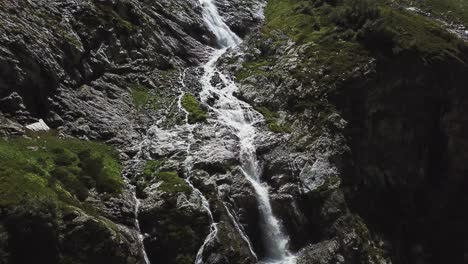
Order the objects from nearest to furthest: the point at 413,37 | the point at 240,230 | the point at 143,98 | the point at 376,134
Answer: the point at 240,230 < the point at 376,134 < the point at 143,98 < the point at 413,37

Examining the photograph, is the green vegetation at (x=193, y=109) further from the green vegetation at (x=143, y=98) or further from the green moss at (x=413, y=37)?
the green moss at (x=413, y=37)

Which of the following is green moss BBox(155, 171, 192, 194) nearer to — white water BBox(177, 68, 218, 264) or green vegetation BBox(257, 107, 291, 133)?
white water BBox(177, 68, 218, 264)

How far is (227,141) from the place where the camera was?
40.3 meters

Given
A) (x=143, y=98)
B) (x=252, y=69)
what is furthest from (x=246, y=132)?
(x=252, y=69)

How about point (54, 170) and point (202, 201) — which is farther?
point (202, 201)

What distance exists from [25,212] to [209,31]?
44.6 meters

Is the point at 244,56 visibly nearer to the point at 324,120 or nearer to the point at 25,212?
the point at 324,120

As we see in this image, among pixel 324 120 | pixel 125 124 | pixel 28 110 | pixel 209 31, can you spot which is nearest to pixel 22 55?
pixel 28 110

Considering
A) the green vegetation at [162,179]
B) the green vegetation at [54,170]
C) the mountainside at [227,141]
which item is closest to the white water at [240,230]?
the mountainside at [227,141]

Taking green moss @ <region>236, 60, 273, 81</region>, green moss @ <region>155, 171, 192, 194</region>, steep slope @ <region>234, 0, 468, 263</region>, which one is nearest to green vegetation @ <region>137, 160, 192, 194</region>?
green moss @ <region>155, 171, 192, 194</region>

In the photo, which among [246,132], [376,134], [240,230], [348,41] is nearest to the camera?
[240,230]

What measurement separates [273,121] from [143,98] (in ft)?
38.6

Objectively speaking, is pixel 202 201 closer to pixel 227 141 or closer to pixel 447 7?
pixel 227 141

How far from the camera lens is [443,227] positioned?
145ft
